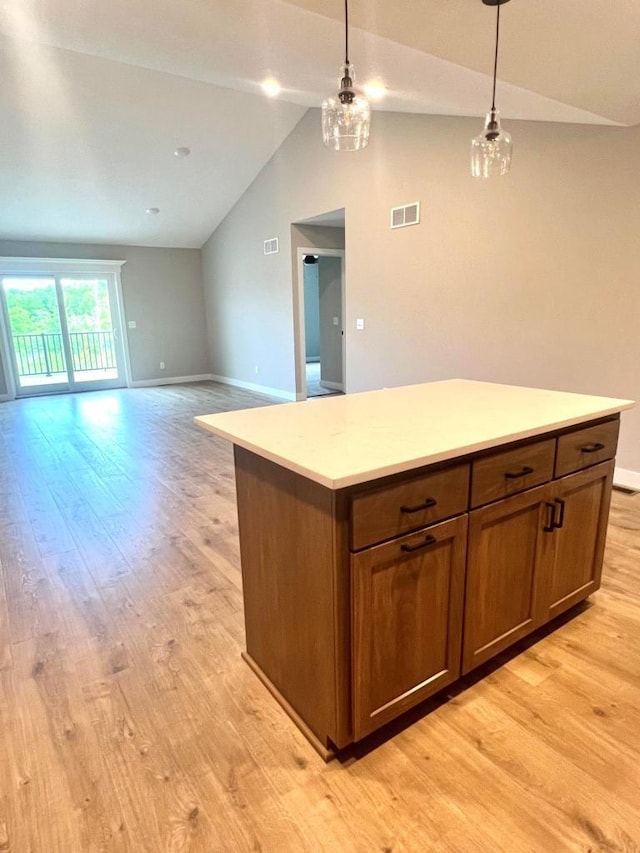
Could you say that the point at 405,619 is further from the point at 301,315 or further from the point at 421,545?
the point at 301,315

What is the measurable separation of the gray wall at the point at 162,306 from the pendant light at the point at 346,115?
789 cm

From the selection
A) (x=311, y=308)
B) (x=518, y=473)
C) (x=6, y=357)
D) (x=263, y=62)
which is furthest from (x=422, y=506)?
(x=311, y=308)

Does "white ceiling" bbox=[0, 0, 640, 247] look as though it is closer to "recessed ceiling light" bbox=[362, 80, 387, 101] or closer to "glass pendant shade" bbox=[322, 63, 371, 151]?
"recessed ceiling light" bbox=[362, 80, 387, 101]

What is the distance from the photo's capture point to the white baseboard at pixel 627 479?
3545 mm

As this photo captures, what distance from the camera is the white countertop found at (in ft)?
4.22

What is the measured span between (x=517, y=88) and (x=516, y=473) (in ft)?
8.04

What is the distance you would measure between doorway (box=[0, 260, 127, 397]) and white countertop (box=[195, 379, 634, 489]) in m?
8.04

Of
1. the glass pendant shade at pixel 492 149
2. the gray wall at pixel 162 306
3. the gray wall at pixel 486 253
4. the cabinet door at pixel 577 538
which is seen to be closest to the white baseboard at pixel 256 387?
the gray wall at pixel 162 306

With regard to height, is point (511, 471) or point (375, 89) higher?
point (375, 89)

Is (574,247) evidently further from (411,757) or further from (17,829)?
(17,829)

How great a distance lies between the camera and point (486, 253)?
4207 mm

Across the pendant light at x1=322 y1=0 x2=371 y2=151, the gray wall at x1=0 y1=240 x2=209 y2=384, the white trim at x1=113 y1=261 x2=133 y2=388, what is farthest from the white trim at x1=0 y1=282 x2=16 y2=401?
the pendant light at x1=322 y1=0 x2=371 y2=151

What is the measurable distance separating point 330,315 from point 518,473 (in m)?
6.66

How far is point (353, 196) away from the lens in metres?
5.53
